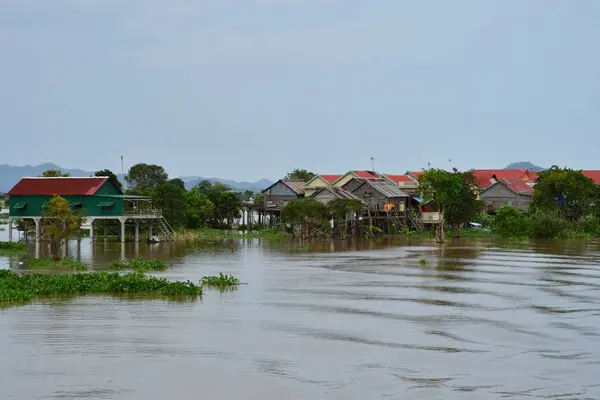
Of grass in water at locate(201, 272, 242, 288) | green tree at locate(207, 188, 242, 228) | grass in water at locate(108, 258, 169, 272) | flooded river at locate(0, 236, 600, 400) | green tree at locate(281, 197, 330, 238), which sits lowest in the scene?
flooded river at locate(0, 236, 600, 400)

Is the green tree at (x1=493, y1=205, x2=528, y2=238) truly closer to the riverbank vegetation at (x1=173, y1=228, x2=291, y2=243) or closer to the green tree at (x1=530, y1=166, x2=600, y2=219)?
the green tree at (x1=530, y1=166, x2=600, y2=219)

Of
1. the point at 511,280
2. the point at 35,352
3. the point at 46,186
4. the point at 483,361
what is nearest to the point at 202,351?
the point at 35,352

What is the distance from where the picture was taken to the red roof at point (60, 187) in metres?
56.4

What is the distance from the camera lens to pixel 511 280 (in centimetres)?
3428

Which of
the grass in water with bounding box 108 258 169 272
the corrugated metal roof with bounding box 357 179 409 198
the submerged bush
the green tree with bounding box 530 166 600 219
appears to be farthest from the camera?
the corrugated metal roof with bounding box 357 179 409 198

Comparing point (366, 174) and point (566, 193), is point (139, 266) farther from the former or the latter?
point (366, 174)

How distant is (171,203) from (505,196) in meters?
29.6

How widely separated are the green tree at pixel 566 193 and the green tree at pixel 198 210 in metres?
25.2

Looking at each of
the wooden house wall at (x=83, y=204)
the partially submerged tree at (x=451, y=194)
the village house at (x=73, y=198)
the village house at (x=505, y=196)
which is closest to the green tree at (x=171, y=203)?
the village house at (x=73, y=198)

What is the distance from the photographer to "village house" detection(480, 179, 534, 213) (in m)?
77.6

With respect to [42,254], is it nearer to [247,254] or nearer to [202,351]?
[247,254]

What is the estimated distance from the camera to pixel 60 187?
56938 millimetres


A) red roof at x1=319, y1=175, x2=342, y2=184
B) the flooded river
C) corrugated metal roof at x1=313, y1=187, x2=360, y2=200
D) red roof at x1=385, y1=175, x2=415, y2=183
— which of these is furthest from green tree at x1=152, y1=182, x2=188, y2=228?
the flooded river

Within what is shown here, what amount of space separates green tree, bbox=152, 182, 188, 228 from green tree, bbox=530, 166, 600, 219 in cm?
2549
